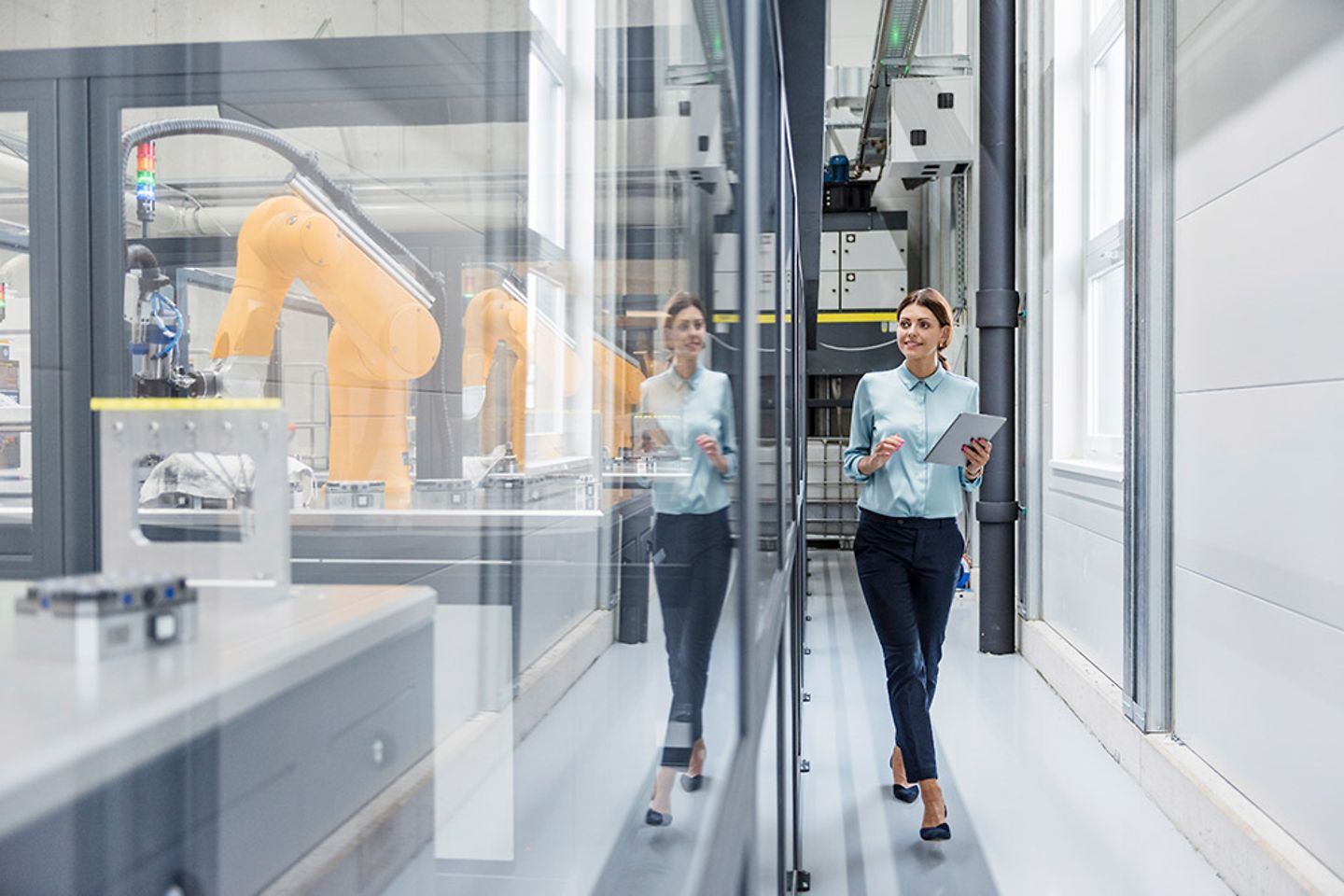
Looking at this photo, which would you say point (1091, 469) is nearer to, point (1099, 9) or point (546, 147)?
point (1099, 9)

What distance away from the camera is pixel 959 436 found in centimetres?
285

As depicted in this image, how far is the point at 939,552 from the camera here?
2969mm

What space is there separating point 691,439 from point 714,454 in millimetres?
25

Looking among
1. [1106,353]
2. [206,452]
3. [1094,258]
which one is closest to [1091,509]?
[1106,353]

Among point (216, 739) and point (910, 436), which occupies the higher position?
point (910, 436)

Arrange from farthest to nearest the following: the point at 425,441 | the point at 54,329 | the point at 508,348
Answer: the point at 508,348
the point at 425,441
the point at 54,329

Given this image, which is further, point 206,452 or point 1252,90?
point 1252,90

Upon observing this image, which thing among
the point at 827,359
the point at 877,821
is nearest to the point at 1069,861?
the point at 877,821

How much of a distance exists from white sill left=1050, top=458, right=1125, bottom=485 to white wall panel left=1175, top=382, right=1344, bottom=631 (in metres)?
0.67

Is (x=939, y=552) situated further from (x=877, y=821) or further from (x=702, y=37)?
(x=702, y=37)

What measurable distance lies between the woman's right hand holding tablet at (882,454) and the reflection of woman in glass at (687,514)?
2.13 m

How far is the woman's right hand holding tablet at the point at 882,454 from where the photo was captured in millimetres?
2977

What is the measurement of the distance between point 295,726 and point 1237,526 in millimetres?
2800

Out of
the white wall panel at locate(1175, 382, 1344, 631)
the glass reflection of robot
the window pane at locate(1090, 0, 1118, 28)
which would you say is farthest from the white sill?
the glass reflection of robot
